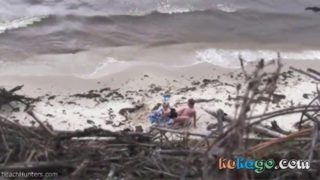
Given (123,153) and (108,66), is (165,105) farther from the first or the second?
(123,153)

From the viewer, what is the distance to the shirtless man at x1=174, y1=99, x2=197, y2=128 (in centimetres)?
1060

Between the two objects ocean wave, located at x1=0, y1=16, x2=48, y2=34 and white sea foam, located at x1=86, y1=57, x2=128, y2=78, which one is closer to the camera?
white sea foam, located at x1=86, y1=57, x2=128, y2=78

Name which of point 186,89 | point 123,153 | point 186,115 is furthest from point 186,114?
point 123,153

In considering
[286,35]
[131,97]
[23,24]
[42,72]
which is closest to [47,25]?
[23,24]

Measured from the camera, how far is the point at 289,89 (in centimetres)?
1269

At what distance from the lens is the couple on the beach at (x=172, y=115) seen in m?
10.7

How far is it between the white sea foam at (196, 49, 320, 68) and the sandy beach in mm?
555

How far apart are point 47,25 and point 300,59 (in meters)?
7.65

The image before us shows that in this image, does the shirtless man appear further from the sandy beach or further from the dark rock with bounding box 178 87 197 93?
the dark rock with bounding box 178 87 197 93

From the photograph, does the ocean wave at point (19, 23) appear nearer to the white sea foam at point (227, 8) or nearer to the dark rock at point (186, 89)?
the white sea foam at point (227, 8)

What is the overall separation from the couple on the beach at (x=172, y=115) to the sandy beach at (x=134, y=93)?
249 mm

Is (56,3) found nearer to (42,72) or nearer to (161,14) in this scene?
(161,14)

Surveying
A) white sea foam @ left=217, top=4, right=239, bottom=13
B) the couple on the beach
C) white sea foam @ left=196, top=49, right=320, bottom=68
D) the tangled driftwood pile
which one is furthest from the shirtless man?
white sea foam @ left=217, top=4, right=239, bottom=13

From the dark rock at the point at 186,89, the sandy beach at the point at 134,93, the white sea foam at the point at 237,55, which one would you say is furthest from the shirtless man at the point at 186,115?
the white sea foam at the point at 237,55
